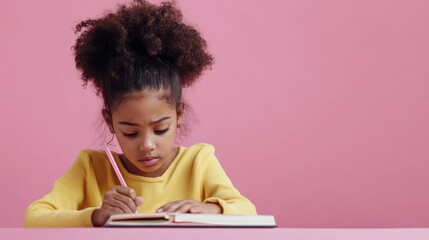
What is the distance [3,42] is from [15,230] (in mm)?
1604

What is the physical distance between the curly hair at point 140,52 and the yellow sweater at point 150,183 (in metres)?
0.16

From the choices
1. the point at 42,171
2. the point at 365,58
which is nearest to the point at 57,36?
the point at 42,171

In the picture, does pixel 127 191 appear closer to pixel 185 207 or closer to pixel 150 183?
pixel 185 207

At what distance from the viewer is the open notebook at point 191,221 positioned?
0.79 meters

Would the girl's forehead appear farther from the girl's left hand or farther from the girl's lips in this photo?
the girl's left hand

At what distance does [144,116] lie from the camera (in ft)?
4.04

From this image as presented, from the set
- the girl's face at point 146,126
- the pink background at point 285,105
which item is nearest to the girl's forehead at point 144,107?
the girl's face at point 146,126

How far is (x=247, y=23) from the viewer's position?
2248mm

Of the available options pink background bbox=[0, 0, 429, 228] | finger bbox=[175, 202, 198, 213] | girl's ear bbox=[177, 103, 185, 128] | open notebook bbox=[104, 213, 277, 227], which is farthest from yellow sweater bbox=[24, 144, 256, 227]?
pink background bbox=[0, 0, 429, 228]

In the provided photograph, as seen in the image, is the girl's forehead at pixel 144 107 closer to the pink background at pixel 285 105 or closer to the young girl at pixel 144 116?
the young girl at pixel 144 116

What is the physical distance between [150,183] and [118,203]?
0.31 m

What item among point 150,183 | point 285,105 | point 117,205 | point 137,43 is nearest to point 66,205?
point 150,183

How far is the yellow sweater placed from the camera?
1.32 m

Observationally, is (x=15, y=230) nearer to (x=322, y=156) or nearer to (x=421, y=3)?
(x=322, y=156)
